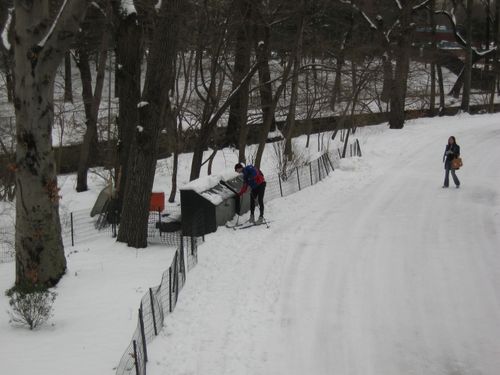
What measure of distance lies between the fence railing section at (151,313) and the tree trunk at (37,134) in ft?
7.01

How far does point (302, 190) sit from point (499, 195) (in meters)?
5.91

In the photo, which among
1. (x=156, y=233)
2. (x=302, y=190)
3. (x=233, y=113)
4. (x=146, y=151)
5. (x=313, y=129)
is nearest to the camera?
(x=146, y=151)

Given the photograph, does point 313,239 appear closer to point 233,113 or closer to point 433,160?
point 433,160

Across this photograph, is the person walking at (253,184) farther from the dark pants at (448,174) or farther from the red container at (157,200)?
the dark pants at (448,174)

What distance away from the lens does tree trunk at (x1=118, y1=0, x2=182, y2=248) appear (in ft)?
41.7

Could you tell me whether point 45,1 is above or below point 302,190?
above

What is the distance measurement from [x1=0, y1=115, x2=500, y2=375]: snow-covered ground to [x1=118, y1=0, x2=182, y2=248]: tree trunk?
1.94 feet

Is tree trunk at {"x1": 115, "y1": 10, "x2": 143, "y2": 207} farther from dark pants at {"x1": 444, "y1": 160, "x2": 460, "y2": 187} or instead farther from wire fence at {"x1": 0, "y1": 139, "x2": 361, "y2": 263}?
dark pants at {"x1": 444, "y1": 160, "x2": 460, "y2": 187}

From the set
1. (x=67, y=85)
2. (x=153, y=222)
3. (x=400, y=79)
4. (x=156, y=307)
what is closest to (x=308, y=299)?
(x=156, y=307)

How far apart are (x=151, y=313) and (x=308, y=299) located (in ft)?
9.32

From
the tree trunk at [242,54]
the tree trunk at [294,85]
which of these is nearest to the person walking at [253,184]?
the tree trunk at [242,54]

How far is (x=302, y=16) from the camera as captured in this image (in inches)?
782

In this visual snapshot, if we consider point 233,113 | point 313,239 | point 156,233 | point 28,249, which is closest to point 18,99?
point 28,249

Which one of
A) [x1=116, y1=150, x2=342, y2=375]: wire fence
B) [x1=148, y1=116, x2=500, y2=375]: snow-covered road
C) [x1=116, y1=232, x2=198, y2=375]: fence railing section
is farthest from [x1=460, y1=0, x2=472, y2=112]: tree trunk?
[x1=116, y1=232, x2=198, y2=375]: fence railing section
